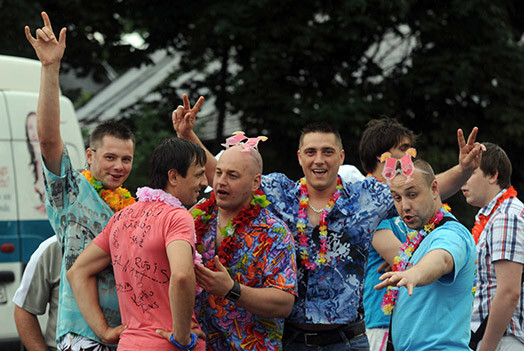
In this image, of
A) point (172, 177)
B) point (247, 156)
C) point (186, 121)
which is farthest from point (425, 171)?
point (186, 121)

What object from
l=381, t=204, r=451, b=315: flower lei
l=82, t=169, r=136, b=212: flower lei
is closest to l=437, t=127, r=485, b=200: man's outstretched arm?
l=381, t=204, r=451, b=315: flower lei

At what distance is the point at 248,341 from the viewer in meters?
3.86

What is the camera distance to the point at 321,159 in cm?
431

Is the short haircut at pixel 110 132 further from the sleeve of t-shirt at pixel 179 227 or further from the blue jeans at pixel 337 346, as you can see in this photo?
the blue jeans at pixel 337 346

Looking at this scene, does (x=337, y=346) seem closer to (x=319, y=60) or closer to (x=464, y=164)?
(x=464, y=164)

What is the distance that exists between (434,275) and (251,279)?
3.01 feet

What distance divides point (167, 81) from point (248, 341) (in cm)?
1036

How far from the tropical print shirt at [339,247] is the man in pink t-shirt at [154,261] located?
2.48ft

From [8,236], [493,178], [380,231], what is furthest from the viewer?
[8,236]

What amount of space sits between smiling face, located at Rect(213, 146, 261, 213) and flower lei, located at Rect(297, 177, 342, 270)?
0.45 m

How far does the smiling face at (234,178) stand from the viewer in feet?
12.8

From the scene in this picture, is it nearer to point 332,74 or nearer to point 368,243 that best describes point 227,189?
point 368,243

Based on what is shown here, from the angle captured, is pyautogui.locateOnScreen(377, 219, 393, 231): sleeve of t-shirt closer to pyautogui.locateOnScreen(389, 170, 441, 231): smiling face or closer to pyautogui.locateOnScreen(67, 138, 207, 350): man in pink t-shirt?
pyautogui.locateOnScreen(389, 170, 441, 231): smiling face

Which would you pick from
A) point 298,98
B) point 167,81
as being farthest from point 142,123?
point 298,98
